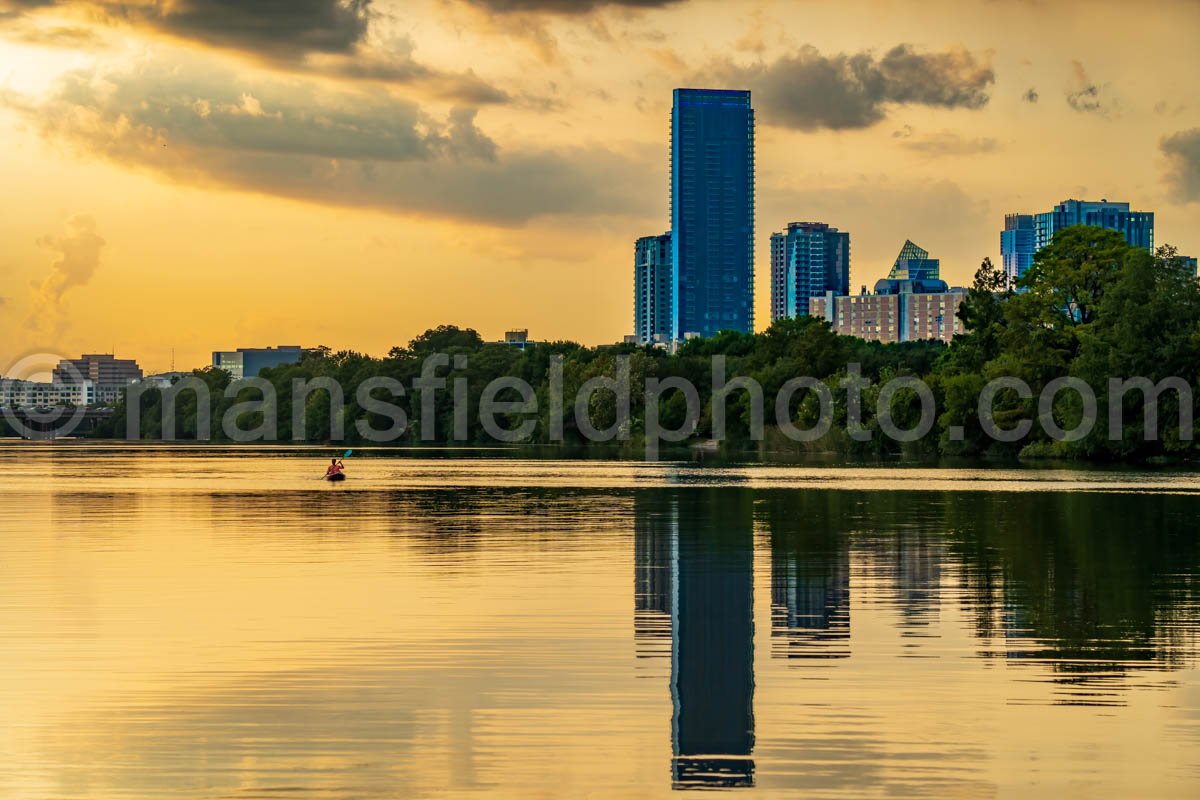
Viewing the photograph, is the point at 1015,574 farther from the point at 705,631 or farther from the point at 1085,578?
the point at 705,631

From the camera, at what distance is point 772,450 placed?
398 ft

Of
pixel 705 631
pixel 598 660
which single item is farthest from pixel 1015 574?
pixel 598 660

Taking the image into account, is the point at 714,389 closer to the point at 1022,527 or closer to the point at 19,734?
the point at 1022,527

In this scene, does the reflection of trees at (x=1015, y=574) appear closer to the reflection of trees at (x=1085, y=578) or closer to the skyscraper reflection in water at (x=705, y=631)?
the reflection of trees at (x=1085, y=578)

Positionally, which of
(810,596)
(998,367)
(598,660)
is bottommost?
(598,660)

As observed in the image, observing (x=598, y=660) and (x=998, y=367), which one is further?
(x=998, y=367)

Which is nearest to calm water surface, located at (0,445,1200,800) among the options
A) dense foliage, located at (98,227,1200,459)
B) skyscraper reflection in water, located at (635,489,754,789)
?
skyscraper reflection in water, located at (635,489,754,789)

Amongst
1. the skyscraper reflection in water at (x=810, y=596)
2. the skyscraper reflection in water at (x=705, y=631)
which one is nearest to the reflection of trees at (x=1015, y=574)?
A: the skyscraper reflection in water at (x=810, y=596)

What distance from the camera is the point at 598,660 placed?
54.9 feet

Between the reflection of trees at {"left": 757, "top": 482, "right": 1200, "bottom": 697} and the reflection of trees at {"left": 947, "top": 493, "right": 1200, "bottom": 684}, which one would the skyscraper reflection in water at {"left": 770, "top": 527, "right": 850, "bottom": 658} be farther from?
the reflection of trees at {"left": 947, "top": 493, "right": 1200, "bottom": 684}

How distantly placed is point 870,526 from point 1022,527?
11.1 ft

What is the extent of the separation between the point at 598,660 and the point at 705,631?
8.65 ft

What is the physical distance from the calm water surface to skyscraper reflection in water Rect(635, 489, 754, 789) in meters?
0.06

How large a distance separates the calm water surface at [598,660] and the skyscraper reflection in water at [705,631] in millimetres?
63
